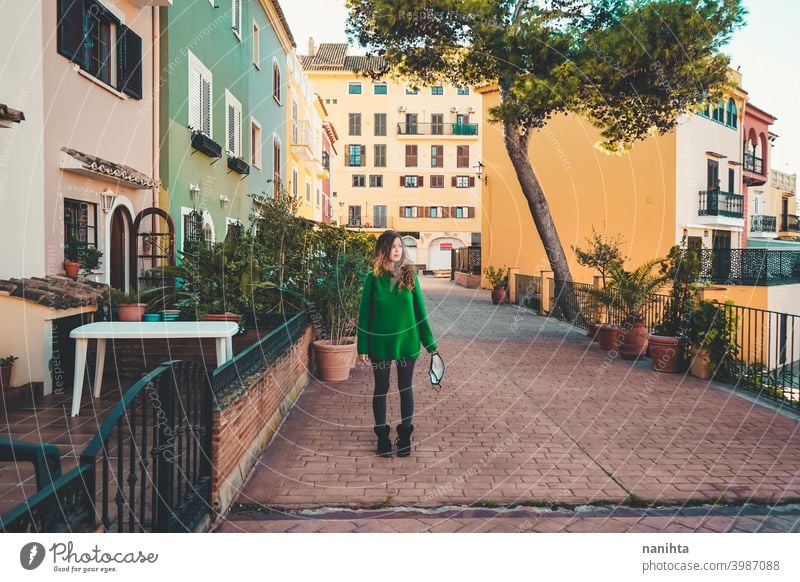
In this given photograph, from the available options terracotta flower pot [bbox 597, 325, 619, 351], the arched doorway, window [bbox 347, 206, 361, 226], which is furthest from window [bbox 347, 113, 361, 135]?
terracotta flower pot [bbox 597, 325, 619, 351]

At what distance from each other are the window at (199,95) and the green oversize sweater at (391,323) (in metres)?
8.57

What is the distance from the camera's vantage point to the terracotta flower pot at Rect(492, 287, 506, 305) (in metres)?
21.1

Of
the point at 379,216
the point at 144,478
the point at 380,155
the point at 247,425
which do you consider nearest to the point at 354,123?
the point at 380,155

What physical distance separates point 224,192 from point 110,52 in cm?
582

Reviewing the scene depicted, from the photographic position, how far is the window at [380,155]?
165 ft

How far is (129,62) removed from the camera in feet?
31.4

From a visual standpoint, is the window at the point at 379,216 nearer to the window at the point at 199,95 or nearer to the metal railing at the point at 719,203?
the metal railing at the point at 719,203

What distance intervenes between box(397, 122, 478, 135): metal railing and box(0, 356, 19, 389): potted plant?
45890mm

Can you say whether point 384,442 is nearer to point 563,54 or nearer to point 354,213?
point 563,54

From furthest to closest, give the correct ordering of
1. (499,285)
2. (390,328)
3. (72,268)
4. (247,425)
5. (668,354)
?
(499,285), (668,354), (72,268), (390,328), (247,425)

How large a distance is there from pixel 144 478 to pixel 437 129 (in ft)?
161

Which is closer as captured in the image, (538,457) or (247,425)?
(247,425)
